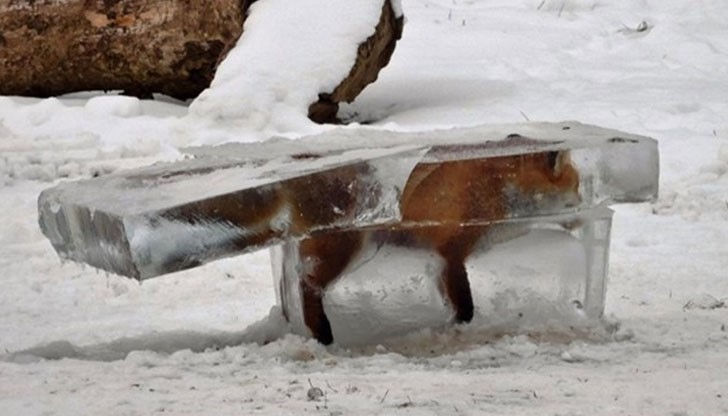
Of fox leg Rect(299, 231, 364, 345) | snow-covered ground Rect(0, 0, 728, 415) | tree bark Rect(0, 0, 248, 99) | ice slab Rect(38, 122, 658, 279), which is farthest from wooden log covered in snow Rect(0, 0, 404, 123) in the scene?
fox leg Rect(299, 231, 364, 345)

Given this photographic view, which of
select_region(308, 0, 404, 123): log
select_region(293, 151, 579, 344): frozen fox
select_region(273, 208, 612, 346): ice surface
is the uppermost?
select_region(293, 151, 579, 344): frozen fox

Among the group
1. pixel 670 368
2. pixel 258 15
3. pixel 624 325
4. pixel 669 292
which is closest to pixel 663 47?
pixel 258 15

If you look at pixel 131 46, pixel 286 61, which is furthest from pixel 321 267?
pixel 131 46

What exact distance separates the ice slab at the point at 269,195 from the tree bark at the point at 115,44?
356 centimetres

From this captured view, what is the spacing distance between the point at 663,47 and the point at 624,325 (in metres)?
5.56

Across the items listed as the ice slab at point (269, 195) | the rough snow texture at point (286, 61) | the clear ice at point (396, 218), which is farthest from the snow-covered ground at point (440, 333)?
the ice slab at point (269, 195)

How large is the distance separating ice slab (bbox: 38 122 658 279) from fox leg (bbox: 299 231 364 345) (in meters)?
0.17

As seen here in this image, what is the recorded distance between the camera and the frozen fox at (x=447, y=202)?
366 centimetres

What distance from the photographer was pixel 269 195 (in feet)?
11.3

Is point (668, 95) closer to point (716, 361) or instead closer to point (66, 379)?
point (716, 361)

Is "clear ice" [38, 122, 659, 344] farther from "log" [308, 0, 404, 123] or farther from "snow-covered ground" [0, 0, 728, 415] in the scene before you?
"log" [308, 0, 404, 123]

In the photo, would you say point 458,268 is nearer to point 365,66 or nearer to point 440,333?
point 440,333

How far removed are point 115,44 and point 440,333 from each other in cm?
425

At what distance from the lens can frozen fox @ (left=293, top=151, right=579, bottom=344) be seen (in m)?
3.66
